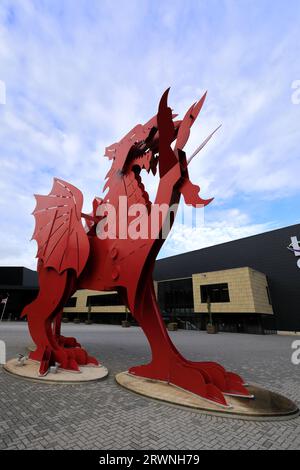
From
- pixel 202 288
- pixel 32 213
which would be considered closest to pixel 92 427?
pixel 32 213

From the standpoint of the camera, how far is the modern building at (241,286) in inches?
932

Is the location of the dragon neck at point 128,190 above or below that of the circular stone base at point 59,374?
above

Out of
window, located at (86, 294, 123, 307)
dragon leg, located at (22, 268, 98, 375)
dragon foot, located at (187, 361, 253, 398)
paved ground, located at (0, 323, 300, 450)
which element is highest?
window, located at (86, 294, 123, 307)

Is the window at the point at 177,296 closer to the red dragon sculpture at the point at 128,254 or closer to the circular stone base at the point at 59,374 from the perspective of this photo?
the red dragon sculpture at the point at 128,254

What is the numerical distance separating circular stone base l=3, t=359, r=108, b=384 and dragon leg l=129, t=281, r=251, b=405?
1.02 m

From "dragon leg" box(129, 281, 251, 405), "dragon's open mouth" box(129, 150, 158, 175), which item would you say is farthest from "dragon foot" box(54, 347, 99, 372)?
"dragon's open mouth" box(129, 150, 158, 175)

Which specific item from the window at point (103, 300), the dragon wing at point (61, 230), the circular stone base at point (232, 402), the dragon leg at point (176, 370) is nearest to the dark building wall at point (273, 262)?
the window at point (103, 300)

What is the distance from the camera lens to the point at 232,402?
4.78 metres

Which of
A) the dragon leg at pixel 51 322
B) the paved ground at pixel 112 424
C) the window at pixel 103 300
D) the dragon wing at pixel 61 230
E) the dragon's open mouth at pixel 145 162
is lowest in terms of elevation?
the paved ground at pixel 112 424

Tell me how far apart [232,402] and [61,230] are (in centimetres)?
623

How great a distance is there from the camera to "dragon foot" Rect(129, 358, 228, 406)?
488 cm

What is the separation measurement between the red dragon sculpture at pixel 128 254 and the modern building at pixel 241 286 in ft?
61.3

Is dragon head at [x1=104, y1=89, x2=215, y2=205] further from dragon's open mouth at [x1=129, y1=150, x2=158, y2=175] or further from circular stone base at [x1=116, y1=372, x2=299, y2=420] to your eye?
circular stone base at [x1=116, y1=372, x2=299, y2=420]

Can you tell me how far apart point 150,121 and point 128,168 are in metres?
1.31
